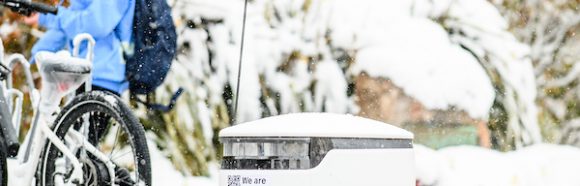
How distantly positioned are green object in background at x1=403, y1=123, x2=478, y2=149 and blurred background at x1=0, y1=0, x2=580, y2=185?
0.28 ft

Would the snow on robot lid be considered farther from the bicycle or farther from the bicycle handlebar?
the bicycle handlebar

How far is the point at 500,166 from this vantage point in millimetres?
7715

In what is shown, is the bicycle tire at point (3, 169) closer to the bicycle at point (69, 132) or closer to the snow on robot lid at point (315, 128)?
the bicycle at point (69, 132)

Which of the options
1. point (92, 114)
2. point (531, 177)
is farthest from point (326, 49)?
point (92, 114)

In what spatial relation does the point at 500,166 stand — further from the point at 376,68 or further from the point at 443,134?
the point at 376,68

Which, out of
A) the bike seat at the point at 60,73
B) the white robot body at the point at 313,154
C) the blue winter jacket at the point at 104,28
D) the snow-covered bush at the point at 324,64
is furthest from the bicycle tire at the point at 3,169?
the snow-covered bush at the point at 324,64

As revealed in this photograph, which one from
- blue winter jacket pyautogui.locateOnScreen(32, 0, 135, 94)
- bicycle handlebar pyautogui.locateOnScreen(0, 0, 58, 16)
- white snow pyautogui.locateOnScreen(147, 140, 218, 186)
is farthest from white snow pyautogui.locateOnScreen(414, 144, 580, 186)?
bicycle handlebar pyautogui.locateOnScreen(0, 0, 58, 16)

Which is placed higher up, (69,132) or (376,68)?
(376,68)

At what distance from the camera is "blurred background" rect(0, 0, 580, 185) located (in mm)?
7895

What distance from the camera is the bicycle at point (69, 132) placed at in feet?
16.4

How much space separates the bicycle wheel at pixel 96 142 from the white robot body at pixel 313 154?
1.40 m

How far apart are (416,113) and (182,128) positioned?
157cm

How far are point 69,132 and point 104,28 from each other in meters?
0.57

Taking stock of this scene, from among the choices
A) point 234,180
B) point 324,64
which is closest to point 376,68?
point 324,64
